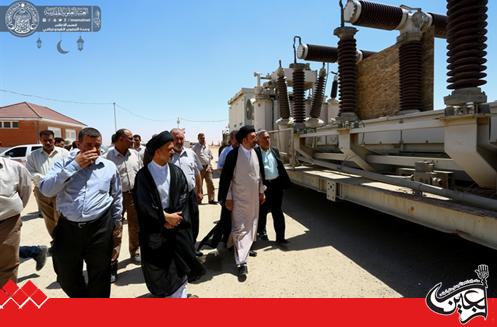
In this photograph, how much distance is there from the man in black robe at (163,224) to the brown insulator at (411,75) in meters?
3.68

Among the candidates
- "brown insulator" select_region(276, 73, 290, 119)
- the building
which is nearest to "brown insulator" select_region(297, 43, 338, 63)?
"brown insulator" select_region(276, 73, 290, 119)

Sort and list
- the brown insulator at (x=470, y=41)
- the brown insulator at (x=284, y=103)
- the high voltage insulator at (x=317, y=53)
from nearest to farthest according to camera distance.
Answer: the brown insulator at (x=470, y=41) → the high voltage insulator at (x=317, y=53) → the brown insulator at (x=284, y=103)

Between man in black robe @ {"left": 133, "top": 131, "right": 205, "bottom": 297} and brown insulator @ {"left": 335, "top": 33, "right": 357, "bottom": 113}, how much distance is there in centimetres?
349

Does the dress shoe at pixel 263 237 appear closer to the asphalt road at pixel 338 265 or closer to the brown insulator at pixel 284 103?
the asphalt road at pixel 338 265

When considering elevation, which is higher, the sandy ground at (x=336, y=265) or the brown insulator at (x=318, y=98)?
the brown insulator at (x=318, y=98)

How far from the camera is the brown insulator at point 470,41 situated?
112 inches

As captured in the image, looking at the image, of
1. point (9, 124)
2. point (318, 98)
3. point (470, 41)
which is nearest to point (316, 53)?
point (318, 98)

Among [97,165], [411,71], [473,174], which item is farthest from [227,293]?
[411,71]

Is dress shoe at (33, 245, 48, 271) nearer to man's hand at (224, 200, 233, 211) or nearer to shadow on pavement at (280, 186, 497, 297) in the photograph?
man's hand at (224, 200, 233, 211)

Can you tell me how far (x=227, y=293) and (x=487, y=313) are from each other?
2129 mm

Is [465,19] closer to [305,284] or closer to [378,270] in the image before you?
[378,270]

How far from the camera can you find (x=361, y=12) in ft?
14.6

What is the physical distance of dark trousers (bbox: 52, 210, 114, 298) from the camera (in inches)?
92.4

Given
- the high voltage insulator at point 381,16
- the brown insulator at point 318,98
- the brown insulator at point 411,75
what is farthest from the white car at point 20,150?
the brown insulator at point 411,75
